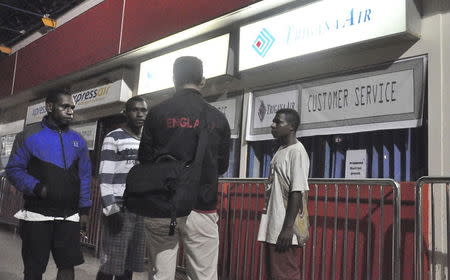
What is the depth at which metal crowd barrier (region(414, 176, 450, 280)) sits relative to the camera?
368 cm

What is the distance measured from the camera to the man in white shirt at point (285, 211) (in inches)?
133

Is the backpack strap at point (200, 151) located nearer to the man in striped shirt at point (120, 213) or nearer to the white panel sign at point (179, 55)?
the man in striped shirt at point (120, 213)

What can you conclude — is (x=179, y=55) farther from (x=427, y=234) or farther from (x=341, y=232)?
(x=427, y=234)

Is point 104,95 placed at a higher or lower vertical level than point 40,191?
higher

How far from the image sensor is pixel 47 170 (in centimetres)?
327

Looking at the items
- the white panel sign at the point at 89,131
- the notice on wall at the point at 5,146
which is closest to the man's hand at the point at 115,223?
the white panel sign at the point at 89,131

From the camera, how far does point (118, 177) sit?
3613 millimetres

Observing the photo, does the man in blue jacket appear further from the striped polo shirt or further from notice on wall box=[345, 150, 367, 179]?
notice on wall box=[345, 150, 367, 179]

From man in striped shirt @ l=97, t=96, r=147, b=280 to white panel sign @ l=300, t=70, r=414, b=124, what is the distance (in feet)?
7.20

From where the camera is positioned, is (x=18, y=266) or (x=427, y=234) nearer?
(x=427, y=234)

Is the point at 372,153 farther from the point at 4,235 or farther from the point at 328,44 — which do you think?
the point at 4,235

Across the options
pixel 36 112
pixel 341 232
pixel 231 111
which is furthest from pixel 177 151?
pixel 36 112

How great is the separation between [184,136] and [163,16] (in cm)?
551

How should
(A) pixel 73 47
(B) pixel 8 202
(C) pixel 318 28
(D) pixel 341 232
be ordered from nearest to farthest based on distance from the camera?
(D) pixel 341 232
(C) pixel 318 28
(A) pixel 73 47
(B) pixel 8 202
